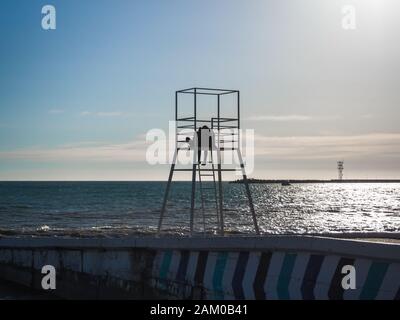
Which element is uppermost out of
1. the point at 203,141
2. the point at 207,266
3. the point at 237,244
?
the point at 203,141

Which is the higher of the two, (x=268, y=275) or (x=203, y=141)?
(x=203, y=141)

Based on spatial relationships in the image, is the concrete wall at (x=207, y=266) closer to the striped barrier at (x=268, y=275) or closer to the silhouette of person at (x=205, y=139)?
the striped barrier at (x=268, y=275)

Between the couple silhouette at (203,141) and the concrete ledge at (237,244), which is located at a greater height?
the couple silhouette at (203,141)

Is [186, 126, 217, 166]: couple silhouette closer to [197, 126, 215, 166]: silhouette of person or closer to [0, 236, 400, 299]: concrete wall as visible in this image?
[197, 126, 215, 166]: silhouette of person

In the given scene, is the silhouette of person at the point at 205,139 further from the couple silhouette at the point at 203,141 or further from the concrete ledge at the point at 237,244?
the concrete ledge at the point at 237,244

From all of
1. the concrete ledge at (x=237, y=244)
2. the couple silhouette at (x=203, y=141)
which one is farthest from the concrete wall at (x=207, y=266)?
the couple silhouette at (x=203, y=141)

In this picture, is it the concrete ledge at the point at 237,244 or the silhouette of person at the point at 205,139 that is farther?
the silhouette of person at the point at 205,139

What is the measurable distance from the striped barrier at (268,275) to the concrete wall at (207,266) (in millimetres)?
13

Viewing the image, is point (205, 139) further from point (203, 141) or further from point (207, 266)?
point (207, 266)

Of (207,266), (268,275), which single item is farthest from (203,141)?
(268,275)

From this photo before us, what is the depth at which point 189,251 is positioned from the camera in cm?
1106

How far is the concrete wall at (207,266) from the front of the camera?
8953 millimetres

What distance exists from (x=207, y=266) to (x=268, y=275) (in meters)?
1.22

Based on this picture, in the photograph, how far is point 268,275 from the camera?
9.95m
